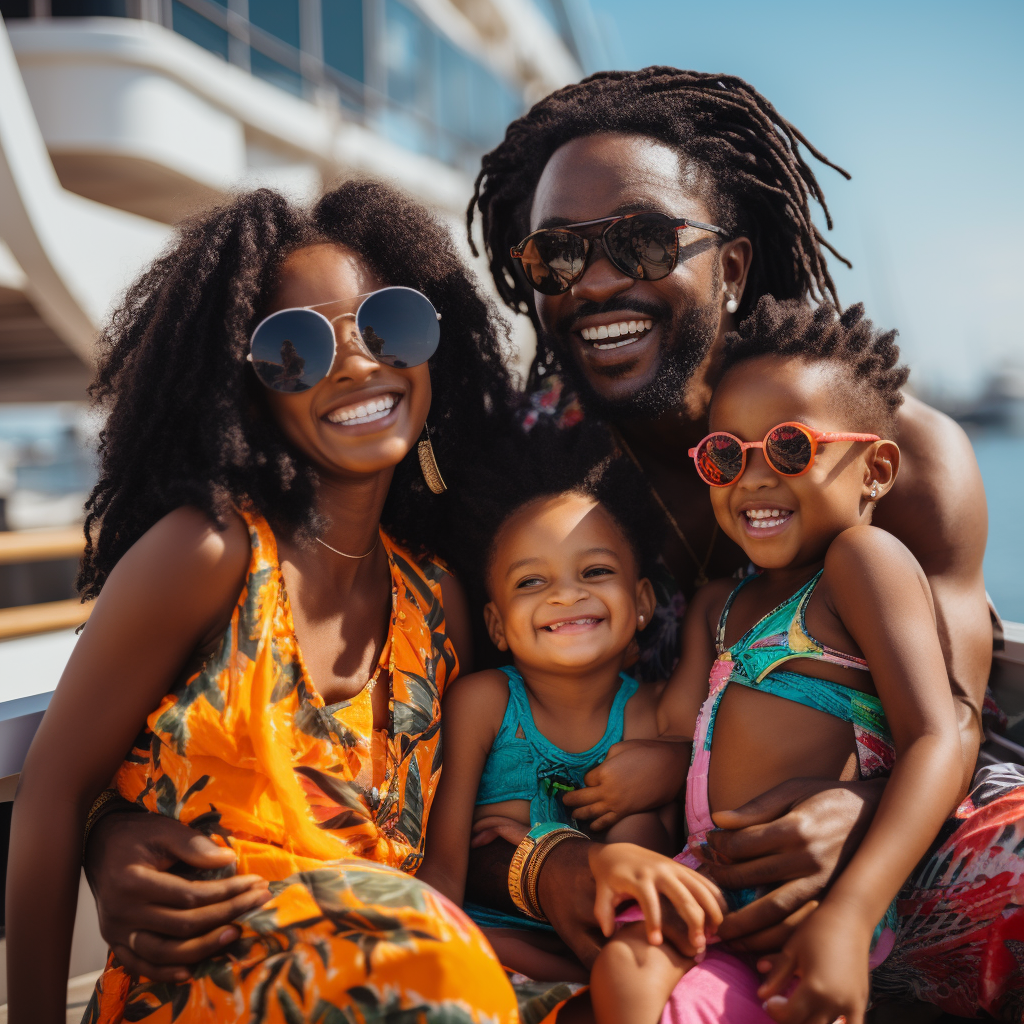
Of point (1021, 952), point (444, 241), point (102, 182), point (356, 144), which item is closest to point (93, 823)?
point (444, 241)

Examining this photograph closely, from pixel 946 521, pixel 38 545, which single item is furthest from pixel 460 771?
pixel 38 545

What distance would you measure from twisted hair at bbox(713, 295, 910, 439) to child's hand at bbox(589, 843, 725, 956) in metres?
1.14

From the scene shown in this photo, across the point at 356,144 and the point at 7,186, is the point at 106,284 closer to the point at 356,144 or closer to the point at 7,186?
the point at 7,186

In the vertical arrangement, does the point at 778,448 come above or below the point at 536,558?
above

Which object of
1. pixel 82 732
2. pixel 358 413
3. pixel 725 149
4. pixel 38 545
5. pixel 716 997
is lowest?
pixel 38 545

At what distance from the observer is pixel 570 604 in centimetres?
228

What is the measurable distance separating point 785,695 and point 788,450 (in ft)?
1.84

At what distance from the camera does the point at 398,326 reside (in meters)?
2.06

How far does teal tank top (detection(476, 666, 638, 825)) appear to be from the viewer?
7.41ft

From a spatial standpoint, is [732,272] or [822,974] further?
[732,272]

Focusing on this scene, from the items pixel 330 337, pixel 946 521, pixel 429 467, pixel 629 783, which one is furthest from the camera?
pixel 946 521

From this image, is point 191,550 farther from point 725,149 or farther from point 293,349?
point 725,149

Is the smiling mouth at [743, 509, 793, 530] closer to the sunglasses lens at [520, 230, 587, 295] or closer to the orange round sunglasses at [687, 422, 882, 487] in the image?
the orange round sunglasses at [687, 422, 882, 487]

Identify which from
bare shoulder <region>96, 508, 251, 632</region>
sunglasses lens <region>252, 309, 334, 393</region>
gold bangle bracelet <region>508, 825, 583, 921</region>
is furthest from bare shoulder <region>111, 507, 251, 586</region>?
gold bangle bracelet <region>508, 825, 583, 921</region>
